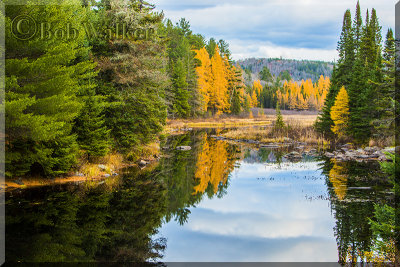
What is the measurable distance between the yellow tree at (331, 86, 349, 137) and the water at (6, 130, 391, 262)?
495 inches

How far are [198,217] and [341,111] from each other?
2467 centimetres

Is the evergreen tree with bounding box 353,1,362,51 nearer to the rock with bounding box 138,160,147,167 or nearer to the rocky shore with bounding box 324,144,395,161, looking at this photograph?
the rocky shore with bounding box 324,144,395,161

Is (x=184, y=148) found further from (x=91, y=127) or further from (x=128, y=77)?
(x=91, y=127)

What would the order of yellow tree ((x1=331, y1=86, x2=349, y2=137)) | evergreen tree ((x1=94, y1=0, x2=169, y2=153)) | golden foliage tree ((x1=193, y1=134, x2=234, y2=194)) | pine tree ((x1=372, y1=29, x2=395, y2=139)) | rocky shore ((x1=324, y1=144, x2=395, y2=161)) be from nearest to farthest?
pine tree ((x1=372, y1=29, x2=395, y2=139))
golden foliage tree ((x1=193, y1=134, x2=234, y2=194))
evergreen tree ((x1=94, y1=0, x2=169, y2=153))
rocky shore ((x1=324, y1=144, x2=395, y2=161))
yellow tree ((x1=331, y1=86, x2=349, y2=137))

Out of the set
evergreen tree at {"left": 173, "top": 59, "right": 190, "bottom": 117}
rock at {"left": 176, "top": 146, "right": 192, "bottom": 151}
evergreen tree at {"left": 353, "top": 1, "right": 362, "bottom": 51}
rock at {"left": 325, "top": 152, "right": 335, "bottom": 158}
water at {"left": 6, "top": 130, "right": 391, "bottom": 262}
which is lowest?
water at {"left": 6, "top": 130, "right": 391, "bottom": 262}

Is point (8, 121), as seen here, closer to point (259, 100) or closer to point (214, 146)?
point (214, 146)

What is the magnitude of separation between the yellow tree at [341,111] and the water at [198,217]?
12.6 m

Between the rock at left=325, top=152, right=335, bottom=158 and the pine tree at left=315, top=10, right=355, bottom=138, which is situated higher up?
the pine tree at left=315, top=10, right=355, bottom=138

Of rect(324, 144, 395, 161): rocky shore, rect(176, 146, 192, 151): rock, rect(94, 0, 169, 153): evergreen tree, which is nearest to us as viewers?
rect(94, 0, 169, 153): evergreen tree

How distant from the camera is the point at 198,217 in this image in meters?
13.2

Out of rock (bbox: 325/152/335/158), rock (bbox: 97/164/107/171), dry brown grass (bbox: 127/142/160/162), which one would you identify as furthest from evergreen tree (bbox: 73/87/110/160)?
rock (bbox: 325/152/335/158)

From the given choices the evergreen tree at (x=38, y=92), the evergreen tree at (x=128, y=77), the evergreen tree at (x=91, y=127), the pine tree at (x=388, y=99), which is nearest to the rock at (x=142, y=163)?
the evergreen tree at (x=128, y=77)

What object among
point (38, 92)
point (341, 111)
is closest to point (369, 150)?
point (341, 111)

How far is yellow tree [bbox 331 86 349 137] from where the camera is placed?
32.4 meters
